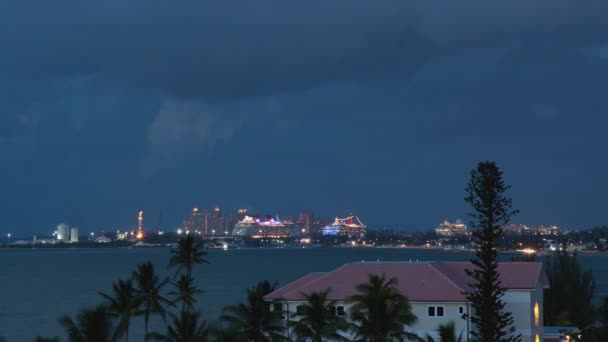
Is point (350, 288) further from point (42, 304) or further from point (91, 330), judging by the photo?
point (42, 304)

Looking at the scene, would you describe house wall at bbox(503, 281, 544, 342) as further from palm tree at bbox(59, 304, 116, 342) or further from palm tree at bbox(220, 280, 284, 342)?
palm tree at bbox(59, 304, 116, 342)

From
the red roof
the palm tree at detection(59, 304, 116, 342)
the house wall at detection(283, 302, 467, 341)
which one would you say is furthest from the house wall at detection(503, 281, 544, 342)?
the palm tree at detection(59, 304, 116, 342)

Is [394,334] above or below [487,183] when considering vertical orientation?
below

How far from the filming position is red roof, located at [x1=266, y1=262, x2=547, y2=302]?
48719 millimetres

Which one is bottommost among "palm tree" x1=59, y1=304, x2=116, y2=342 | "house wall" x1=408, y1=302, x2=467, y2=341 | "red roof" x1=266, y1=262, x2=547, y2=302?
"house wall" x1=408, y1=302, x2=467, y2=341

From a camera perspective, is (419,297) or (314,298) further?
(419,297)

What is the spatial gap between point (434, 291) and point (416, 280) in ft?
4.82

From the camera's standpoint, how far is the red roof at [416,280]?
160 feet

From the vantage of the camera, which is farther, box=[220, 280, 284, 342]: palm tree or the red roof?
the red roof

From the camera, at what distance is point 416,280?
50.0 m

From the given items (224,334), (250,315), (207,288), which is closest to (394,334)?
(250,315)

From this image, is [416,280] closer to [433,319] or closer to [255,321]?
[433,319]

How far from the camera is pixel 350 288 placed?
163 feet

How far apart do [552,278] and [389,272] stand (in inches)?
848
